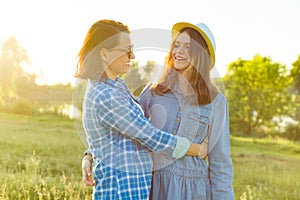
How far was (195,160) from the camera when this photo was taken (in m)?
2.61

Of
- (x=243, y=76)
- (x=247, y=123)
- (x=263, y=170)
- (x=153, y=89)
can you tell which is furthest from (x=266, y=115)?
(x=153, y=89)

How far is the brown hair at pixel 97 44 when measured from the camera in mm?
2311

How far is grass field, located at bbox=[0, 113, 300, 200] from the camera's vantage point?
5156 mm

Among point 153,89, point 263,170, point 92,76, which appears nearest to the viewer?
point 92,76

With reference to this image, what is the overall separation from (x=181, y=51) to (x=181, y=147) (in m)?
0.57

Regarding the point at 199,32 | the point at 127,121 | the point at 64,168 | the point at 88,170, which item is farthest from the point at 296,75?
the point at 127,121

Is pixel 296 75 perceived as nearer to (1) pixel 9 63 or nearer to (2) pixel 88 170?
(1) pixel 9 63

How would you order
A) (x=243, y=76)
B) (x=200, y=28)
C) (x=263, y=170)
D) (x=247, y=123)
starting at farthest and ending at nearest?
(x=243, y=76), (x=247, y=123), (x=263, y=170), (x=200, y=28)

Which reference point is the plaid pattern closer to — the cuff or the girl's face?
the cuff

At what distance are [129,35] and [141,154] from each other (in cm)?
63

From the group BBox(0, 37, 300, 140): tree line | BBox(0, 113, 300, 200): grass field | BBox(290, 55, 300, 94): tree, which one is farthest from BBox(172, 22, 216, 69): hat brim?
BBox(290, 55, 300, 94): tree

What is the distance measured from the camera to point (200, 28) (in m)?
2.57

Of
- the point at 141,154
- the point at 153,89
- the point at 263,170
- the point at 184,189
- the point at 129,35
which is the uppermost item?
the point at 129,35

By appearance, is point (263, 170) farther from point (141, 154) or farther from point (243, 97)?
point (243, 97)
